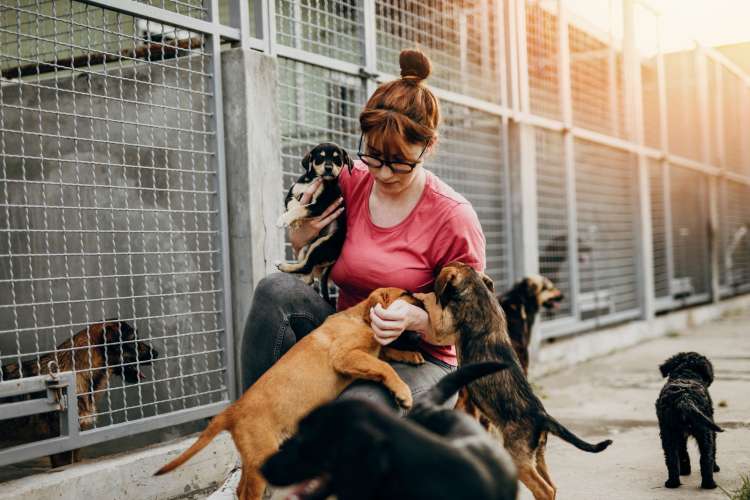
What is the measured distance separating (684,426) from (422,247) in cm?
152

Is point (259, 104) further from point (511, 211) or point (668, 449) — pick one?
point (511, 211)

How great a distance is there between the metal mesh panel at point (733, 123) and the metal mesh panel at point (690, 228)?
1479 mm

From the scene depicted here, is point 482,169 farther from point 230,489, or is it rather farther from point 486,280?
point 230,489

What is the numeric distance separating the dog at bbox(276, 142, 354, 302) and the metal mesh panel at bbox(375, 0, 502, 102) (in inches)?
87.6

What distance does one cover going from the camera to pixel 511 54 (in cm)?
661

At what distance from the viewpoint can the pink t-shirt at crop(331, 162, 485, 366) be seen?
2.98 meters

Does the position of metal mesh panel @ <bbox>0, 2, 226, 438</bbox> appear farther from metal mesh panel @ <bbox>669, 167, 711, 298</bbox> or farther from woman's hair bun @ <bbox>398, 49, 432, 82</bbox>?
metal mesh panel @ <bbox>669, 167, 711, 298</bbox>

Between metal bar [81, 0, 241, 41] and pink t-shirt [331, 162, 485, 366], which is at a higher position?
metal bar [81, 0, 241, 41]

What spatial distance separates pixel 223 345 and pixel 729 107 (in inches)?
465

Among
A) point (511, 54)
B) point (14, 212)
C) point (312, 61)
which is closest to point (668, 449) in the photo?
point (312, 61)

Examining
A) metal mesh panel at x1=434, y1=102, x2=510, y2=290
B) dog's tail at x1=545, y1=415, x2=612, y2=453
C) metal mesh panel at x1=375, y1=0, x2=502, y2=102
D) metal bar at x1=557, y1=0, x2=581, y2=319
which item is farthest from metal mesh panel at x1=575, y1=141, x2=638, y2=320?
dog's tail at x1=545, y1=415, x2=612, y2=453

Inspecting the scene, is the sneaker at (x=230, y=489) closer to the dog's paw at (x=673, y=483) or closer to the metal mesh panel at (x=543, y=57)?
the dog's paw at (x=673, y=483)

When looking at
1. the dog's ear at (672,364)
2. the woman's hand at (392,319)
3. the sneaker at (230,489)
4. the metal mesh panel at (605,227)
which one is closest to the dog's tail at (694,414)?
the dog's ear at (672,364)

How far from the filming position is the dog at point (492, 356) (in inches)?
115
